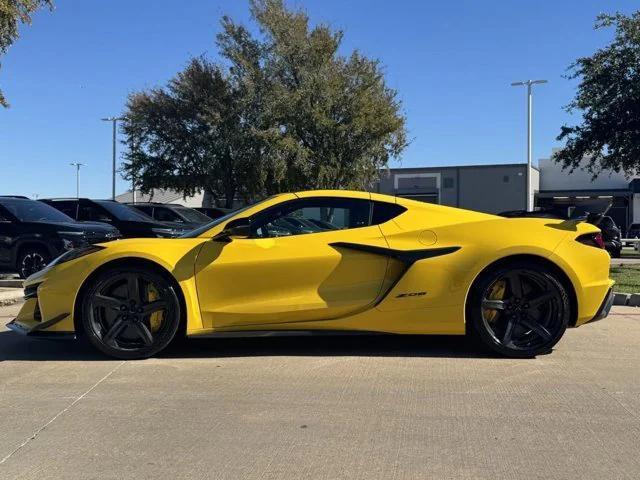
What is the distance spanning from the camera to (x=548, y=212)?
21.9 ft

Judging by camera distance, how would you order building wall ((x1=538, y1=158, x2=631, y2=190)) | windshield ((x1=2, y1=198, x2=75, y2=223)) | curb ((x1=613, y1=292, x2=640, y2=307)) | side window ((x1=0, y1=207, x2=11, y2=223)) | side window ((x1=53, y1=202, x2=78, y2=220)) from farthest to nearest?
building wall ((x1=538, y1=158, x2=631, y2=190)), side window ((x1=53, y1=202, x2=78, y2=220)), windshield ((x1=2, y1=198, x2=75, y2=223)), side window ((x1=0, y1=207, x2=11, y2=223)), curb ((x1=613, y1=292, x2=640, y2=307))

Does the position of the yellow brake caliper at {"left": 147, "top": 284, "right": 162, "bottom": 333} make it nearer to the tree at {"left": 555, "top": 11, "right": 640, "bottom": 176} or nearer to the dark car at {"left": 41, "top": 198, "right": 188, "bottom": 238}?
the dark car at {"left": 41, "top": 198, "right": 188, "bottom": 238}

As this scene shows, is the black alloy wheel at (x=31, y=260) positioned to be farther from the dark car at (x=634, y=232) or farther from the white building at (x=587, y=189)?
the white building at (x=587, y=189)

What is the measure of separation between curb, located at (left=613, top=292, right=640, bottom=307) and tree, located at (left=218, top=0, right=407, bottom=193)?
17.3m

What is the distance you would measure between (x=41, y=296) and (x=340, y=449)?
10.7 feet

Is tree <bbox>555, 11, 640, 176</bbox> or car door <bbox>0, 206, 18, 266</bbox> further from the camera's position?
tree <bbox>555, 11, 640, 176</bbox>

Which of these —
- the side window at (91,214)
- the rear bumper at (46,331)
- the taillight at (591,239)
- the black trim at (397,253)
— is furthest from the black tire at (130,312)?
the side window at (91,214)

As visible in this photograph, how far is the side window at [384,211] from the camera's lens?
5.59 m

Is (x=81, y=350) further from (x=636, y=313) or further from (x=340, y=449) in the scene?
(x=636, y=313)

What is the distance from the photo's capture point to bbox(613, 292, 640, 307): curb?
894 cm

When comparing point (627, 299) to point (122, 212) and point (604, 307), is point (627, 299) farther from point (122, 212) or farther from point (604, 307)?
point (122, 212)

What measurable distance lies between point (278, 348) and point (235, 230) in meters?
1.38

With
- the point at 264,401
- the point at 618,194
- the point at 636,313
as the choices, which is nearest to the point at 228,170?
the point at 636,313

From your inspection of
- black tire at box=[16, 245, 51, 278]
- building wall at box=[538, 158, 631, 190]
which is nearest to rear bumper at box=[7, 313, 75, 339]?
black tire at box=[16, 245, 51, 278]
